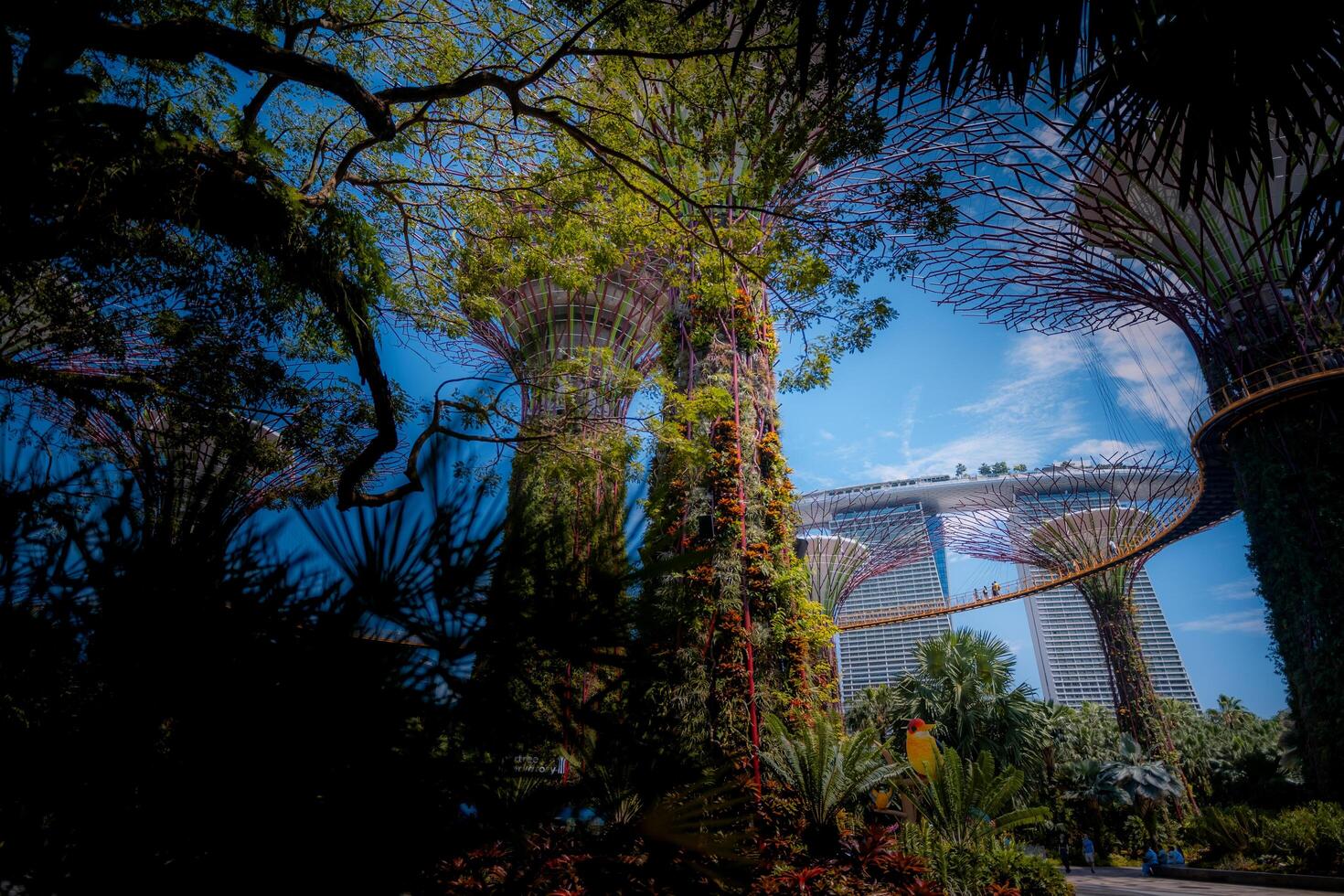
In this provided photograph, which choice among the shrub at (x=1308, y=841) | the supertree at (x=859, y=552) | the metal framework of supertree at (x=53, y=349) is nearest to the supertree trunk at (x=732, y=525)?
the metal framework of supertree at (x=53, y=349)

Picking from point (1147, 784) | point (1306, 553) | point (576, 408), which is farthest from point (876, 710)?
point (576, 408)

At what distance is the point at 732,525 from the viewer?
6.93m

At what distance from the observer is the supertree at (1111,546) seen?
62.7ft

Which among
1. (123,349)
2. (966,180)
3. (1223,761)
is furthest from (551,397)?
(1223,761)

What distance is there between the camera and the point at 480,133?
19.1 ft

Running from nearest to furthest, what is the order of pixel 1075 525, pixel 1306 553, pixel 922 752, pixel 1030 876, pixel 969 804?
pixel 1030 876 < pixel 969 804 < pixel 922 752 < pixel 1306 553 < pixel 1075 525

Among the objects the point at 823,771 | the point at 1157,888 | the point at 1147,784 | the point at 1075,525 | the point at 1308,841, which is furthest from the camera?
the point at 1075,525

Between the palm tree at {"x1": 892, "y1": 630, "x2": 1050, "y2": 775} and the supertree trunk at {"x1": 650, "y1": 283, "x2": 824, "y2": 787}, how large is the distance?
14.2 metres

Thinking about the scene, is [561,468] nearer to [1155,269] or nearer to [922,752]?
[922,752]

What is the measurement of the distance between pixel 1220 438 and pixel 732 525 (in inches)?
513

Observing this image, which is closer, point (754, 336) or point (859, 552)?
point (754, 336)

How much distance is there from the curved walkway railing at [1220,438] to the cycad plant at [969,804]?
6876mm

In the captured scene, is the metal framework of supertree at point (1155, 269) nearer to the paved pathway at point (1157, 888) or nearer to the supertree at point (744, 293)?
the supertree at point (744, 293)

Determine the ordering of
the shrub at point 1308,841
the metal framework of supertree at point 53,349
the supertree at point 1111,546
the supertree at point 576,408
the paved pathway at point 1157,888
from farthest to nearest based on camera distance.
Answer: the supertree at point 1111,546 < the shrub at point 1308,841 < the paved pathway at point 1157,888 < the supertree at point 576,408 < the metal framework of supertree at point 53,349
